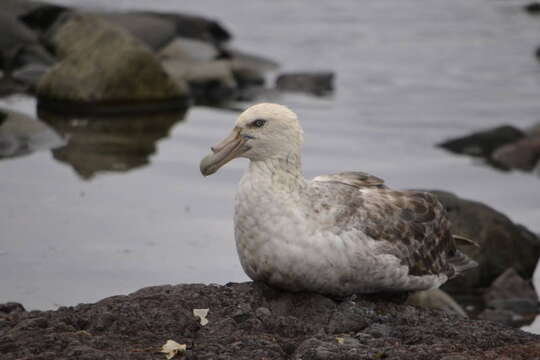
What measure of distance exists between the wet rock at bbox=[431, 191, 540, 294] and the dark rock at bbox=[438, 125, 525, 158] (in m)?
4.66

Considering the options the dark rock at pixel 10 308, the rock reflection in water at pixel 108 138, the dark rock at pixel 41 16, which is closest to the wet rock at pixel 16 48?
the dark rock at pixel 41 16

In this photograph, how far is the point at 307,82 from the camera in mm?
19297

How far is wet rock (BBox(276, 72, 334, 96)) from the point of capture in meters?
19.2

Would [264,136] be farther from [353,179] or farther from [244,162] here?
[244,162]

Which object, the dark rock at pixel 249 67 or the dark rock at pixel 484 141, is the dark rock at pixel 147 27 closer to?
the dark rock at pixel 249 67

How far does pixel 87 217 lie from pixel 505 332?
214 inches

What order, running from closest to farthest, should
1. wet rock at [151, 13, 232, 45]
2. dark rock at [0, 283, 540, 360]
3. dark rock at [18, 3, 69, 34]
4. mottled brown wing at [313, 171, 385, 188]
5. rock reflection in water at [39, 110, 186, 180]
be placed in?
1. dark rock at [0, 283, 540, 360]
2. mottled brown wing at [313, 171, 385, 188]
3. rock reflection in water at [39, 110, 186, 180]
4. dark rock at [18, 3, 69, 34]
5. wet rock at [151, 13, 232, 45]

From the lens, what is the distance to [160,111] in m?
16.7

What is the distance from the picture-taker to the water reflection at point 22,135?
1335 cm

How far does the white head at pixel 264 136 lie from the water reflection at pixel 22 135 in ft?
22.3

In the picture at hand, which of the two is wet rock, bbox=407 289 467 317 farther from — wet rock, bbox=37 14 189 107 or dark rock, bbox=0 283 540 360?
wet rock, bbox=37 14 189 107

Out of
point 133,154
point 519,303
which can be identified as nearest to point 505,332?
point 519,303

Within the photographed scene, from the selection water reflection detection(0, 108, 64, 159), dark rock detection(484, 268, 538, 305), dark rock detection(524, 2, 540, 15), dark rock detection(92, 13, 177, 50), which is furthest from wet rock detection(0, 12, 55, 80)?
dark rock detection(524, 2, 540, 15)

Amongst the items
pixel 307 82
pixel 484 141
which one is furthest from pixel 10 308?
pixel 307 82
